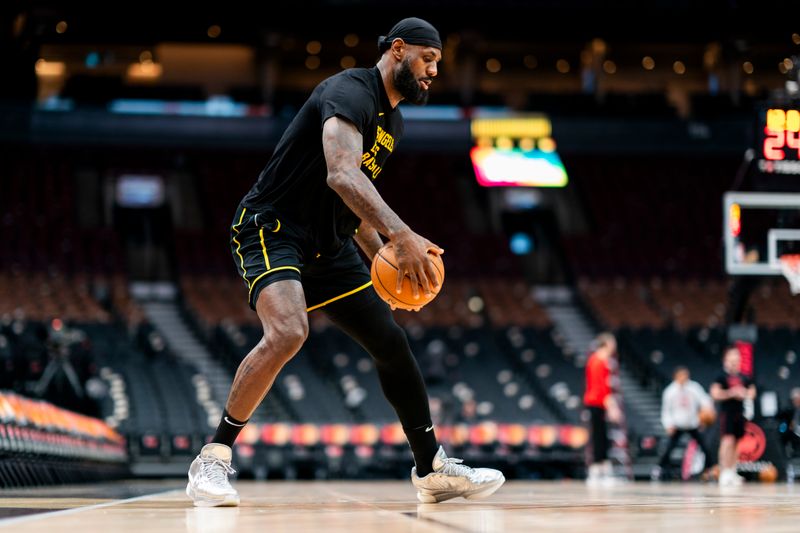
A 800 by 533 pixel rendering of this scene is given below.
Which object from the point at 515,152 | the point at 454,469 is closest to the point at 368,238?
the point at 454,469

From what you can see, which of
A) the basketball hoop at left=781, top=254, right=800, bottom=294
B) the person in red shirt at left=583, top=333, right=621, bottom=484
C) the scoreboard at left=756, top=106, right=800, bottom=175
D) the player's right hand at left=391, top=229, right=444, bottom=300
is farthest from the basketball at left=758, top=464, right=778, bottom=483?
the player's right hand at left=391, top=229, right=444, bottom=300

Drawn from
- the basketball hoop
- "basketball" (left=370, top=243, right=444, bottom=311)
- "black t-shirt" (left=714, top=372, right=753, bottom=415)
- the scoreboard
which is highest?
the scoreboard

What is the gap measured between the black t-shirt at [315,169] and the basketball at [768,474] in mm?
10368

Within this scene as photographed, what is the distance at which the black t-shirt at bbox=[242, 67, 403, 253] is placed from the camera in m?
4.45

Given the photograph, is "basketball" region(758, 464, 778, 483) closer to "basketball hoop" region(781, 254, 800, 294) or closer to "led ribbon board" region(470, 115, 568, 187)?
"basketball hoop" region(781, 254, 800, 294)

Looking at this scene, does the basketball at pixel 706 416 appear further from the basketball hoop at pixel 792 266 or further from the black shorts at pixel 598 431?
the basketball hoop at pixel 792 266

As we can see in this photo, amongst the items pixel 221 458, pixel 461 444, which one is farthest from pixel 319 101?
pixel 461 444

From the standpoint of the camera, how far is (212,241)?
26.0 m

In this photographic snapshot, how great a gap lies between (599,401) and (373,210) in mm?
9354

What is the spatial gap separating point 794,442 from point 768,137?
4.52m

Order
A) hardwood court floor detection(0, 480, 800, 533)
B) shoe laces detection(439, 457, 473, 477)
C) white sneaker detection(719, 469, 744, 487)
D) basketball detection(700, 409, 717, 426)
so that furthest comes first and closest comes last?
basketball detection(700, 409, 717, 426), white sneaker detection(719, 469, 744, 487), shoe laces detection(439, 457, 473, 477), hardwood court floor detection(0, 480, 800, 533)

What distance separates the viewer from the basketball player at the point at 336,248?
13.8 ft

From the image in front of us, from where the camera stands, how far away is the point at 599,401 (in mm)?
12969

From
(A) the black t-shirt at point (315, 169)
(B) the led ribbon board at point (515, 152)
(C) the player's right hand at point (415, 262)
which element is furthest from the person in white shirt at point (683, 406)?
(B) the led ribbon board at point (515, 152)
